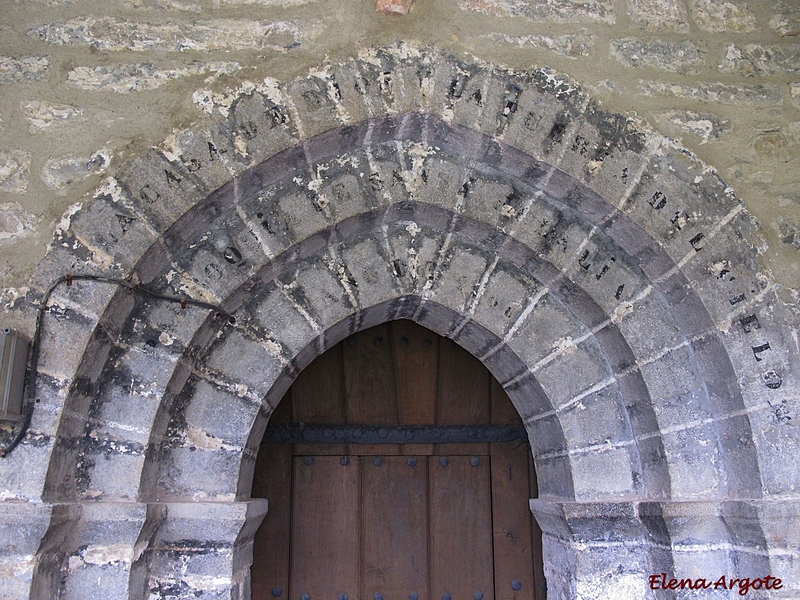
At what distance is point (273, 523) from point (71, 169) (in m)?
1.41

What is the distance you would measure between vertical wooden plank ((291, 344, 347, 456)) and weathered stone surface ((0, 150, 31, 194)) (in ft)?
3.91

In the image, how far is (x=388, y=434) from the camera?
9.43 ft

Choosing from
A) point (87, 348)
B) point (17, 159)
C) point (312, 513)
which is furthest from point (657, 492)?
point (17, 159)

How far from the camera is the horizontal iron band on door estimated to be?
2832mm

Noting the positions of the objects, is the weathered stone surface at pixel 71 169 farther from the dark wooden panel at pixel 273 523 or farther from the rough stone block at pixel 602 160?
the rough stone block at pixel 602 160

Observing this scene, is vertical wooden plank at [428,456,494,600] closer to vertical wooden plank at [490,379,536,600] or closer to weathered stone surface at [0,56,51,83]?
vertical wooden plank at [490,379,536,600]

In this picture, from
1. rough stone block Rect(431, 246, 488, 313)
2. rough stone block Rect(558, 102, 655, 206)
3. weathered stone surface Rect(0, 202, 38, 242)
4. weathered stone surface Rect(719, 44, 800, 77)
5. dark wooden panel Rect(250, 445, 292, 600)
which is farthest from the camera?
dark wooden panel Rect(250, 445, 292, 600)

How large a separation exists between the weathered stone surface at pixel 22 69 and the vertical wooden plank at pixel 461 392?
1669 millimetres

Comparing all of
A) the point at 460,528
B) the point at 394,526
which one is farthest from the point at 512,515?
the point at 394,526

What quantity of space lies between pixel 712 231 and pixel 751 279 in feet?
0.60

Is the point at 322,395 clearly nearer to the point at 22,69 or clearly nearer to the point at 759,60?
the point at 22,69

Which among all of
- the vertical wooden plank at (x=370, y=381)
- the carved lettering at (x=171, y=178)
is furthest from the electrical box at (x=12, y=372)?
the vertical wooden plank at (x=370, y=381)

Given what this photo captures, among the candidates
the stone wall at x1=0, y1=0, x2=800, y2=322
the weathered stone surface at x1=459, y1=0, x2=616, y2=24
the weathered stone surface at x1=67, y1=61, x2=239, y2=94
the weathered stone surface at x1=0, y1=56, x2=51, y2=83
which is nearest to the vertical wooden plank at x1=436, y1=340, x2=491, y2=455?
the stone wall at x1=0, y1=0, x2=800, y2=322

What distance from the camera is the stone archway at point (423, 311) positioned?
2160 mm
